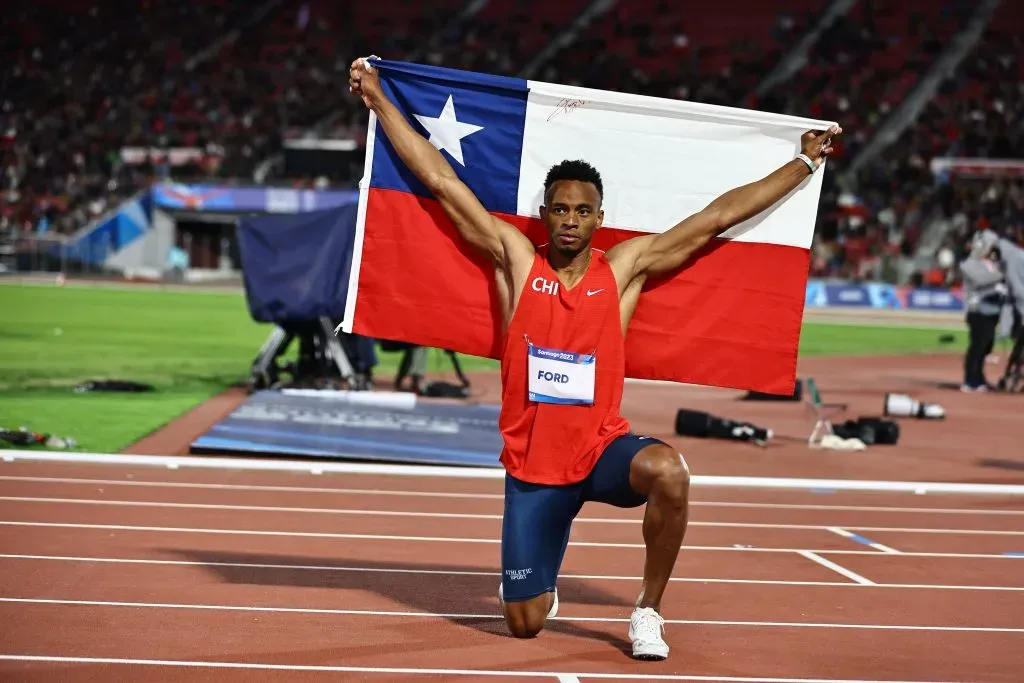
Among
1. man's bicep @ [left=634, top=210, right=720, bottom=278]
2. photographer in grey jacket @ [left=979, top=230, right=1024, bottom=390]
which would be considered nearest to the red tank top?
man's bicep @ [left=634, top=210, right=720, bottom=278]

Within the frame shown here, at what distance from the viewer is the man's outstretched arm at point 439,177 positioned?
5.80 metres

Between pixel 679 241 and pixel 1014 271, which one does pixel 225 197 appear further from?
pixel 679 241

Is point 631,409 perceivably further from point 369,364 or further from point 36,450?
point 36,450

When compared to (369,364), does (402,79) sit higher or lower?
higher

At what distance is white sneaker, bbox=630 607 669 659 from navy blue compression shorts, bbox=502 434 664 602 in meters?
0.42

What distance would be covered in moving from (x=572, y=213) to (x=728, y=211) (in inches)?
34.7

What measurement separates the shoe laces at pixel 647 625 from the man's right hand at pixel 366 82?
8.09 ft

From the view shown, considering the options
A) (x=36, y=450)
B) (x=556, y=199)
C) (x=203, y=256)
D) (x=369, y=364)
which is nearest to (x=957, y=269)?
(x=203, y=256)

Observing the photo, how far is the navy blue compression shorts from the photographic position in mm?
5414

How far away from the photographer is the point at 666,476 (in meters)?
5.19

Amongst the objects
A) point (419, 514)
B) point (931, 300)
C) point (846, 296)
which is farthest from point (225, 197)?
point (419, 514)

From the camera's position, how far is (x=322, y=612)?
5.91 meters

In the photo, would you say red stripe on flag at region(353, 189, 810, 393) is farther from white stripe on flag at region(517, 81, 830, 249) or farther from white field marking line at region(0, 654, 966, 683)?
white field marking line at region(0, 654, 966, 683)

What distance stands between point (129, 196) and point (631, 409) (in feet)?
119
